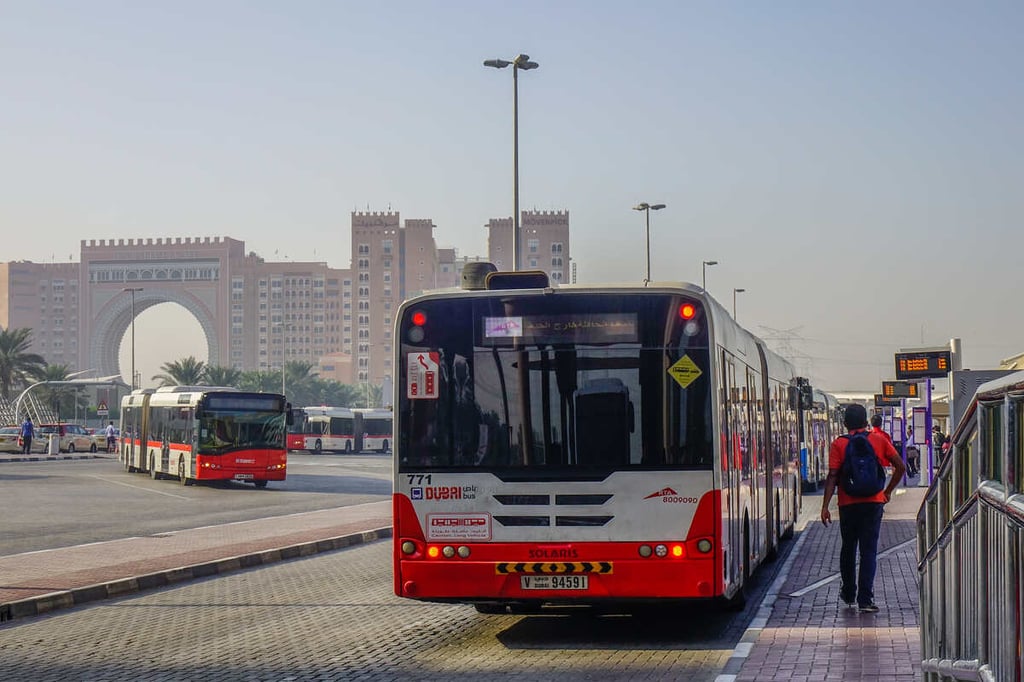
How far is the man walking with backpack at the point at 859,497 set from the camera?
11.9m

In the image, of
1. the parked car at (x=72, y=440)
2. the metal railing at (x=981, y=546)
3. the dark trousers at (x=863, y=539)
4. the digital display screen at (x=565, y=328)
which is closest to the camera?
the metal railing at (x=981, y=546)

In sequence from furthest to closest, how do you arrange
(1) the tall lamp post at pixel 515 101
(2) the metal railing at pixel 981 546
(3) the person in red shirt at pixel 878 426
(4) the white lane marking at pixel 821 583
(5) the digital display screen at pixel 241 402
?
(5) the digital display screen at pixel 241 402, (1) the tall lamp post at pixel 515 101, (3) the person in red shirt at pixel 878 426, (4) the white lane marking at pixel 821 583, (2) the metal railing at pixel 981 546

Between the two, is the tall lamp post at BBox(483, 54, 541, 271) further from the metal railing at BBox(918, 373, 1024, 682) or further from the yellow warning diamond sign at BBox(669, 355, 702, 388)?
the metal railing at BBox(918, 373, 1024, 682)

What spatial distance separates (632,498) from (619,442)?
41cm

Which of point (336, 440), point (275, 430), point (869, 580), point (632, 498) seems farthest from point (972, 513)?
point (336, 440)

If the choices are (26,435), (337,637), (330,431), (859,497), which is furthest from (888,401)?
(330,431)

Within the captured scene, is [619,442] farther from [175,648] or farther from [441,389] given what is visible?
[175,648]

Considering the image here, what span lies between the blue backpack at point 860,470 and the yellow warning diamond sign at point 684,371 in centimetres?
215

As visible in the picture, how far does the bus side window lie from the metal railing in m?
3.95

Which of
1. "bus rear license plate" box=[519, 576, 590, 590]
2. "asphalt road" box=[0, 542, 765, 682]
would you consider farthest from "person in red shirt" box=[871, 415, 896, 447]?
"bus rear license plate" box=[519, 576, 590, 590]

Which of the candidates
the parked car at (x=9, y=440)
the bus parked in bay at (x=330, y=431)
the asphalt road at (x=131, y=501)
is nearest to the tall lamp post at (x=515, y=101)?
the asphalt road at (x=131, y=501)

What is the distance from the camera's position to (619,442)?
34.2 ft

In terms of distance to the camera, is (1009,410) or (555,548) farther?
(555,548)

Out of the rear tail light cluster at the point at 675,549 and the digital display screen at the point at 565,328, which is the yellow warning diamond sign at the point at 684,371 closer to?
the digital display screen at the point at 565,328
